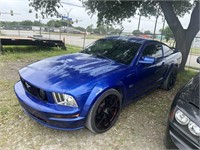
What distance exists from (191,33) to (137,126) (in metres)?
4.89

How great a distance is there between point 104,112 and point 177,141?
1.13 metres

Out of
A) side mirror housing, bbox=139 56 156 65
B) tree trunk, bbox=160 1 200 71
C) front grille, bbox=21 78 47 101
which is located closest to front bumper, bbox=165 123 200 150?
side mirror housing, bbox=139 56 156 65

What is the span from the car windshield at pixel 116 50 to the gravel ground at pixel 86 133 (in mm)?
1073

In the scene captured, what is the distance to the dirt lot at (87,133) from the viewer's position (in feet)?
8.55

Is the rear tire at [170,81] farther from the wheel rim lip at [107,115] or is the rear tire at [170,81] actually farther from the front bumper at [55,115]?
the front bumper at [55,115]

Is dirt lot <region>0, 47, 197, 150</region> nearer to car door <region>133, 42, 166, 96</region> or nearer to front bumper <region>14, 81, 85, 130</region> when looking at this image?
front bumper <region>14, 81, 85, 130</region>

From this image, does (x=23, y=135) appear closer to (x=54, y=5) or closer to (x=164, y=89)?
(x=164, y=89)

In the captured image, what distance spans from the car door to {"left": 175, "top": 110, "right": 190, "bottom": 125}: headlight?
4.25 ft

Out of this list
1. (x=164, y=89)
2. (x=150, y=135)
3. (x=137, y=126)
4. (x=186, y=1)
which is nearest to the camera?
(x=150, y=135)

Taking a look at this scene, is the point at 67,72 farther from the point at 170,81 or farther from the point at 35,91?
the point at 170,81

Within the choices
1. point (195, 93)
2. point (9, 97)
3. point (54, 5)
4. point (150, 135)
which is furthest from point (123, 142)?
point (54, 5)

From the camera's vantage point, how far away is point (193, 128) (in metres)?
1.92

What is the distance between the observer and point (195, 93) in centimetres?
224

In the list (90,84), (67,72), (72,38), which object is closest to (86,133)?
(90,84)
